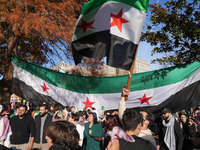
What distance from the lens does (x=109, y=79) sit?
8.30 meters

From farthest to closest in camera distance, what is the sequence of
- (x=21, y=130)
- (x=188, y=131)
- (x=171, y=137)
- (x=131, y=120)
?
(x=188, y=131) < (x=171, y=137) < (x=21, y=130) < (x=131, y=120)

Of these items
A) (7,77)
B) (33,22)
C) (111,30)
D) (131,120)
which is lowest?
(131,120)

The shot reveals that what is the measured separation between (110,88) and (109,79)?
0.38 m

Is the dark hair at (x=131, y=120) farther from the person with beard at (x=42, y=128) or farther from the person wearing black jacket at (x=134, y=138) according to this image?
the person with beard at (x=42, y=128)

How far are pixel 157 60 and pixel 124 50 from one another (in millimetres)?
5631

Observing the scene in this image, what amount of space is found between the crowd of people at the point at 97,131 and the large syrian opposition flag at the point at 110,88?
496mm

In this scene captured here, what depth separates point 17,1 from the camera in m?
7.76

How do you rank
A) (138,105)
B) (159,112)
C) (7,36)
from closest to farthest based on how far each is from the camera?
(159,112), (138,105), (7,36)

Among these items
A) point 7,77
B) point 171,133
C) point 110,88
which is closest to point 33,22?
point 7,77

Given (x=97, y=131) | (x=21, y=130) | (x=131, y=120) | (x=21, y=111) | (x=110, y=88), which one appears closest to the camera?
(x=131, y=120)

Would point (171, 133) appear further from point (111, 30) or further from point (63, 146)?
point (63, 146)

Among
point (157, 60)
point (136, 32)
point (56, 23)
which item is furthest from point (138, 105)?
point (56, 23)

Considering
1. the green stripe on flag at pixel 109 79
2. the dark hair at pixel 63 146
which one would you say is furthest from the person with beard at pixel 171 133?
the dark hair at pixel 63 146

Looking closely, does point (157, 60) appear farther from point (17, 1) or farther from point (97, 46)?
point (17, 1)
